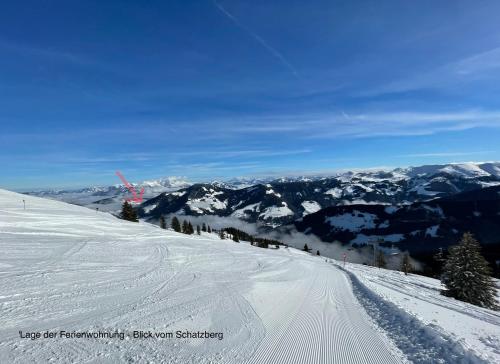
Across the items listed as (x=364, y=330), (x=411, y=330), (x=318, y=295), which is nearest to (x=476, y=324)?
(x=411, y=330)

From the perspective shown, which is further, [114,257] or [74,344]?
[114,257]

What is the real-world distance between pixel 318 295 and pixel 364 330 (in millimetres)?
6511

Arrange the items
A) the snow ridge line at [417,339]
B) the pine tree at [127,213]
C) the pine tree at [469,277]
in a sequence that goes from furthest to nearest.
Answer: the pine tree at [127,213], the pine tree at [469,277], the snow ridge line at [417,339]

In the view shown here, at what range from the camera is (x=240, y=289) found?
55.3ft

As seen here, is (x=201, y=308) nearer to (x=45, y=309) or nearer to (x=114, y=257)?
(x=45, y=309)

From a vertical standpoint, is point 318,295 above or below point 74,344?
below

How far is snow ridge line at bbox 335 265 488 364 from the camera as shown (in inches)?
328

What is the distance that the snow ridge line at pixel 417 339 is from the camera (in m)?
8.33

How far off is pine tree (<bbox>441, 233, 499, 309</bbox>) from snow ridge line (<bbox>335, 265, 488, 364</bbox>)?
25187 mm

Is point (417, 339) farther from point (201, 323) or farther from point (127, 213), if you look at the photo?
point (127, 213)

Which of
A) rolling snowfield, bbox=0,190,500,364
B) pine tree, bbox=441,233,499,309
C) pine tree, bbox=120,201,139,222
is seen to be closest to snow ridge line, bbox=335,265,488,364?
rolling snowfield, bbox=0,190,500,364

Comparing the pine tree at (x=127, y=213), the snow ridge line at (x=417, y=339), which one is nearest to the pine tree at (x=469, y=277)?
the snow ridge line at (x=417, y=339)

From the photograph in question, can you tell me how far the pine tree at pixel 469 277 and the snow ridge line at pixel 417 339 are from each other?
25.2m

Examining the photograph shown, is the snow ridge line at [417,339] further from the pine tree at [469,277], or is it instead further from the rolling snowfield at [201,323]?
the pine tree at [469,277]
